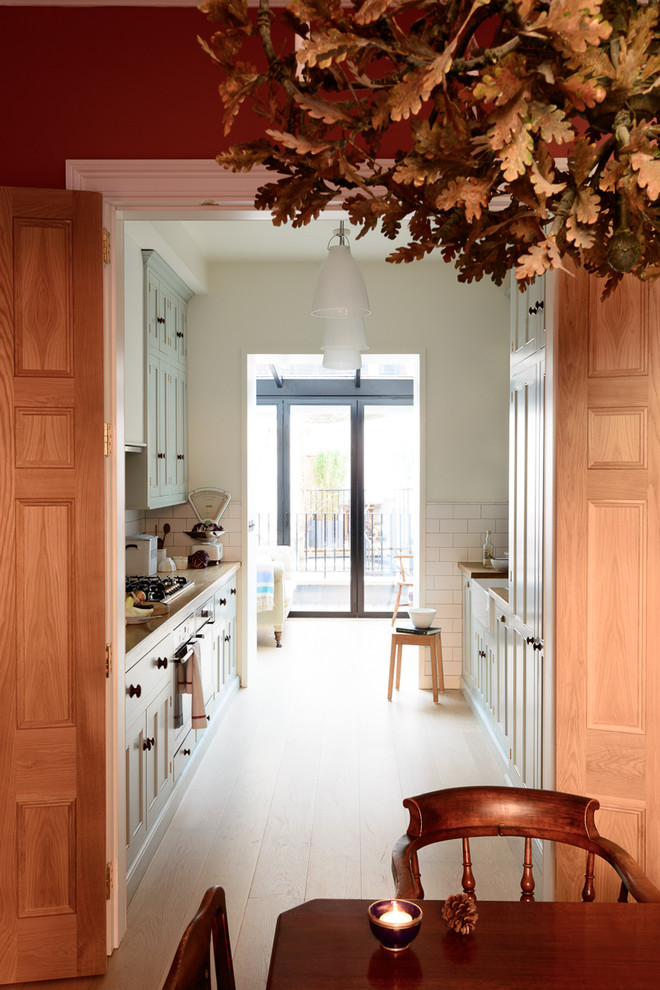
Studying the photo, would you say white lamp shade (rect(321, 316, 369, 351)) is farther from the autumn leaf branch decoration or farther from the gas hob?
the autumn leaf branch decoration

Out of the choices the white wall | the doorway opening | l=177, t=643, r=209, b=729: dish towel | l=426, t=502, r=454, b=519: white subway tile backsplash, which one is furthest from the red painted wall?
the doorway opening

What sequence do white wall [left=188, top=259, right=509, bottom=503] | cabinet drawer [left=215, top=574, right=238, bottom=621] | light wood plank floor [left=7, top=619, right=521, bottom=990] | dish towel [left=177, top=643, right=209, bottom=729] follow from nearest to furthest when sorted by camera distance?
light wood plank floor [left=7, top=619, right=521, bottom=990]
dish towel [left=177, top=643, right=209, bottom=729]
cabinet drawer [left=215, top=574, right=238, bottom=621]
white wall [left=188, top=259, right=509, bottom=503]

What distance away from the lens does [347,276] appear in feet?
12.6

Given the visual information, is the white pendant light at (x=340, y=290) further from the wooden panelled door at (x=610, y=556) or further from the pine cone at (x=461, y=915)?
the pine cone at (x=461, y=915)

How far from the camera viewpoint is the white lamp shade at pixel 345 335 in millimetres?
4461

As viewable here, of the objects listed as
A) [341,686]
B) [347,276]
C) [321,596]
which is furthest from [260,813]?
[321,596]

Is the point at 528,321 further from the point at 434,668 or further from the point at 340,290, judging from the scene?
the point at 434,668

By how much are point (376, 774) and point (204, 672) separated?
1130mm

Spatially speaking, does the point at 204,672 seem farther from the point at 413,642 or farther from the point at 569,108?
the point at 569,108

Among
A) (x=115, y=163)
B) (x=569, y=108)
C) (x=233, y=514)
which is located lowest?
(x=233, y=514)

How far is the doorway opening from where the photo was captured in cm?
901

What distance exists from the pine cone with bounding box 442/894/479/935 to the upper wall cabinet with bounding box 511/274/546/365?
1.95 m

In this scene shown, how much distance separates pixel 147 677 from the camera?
3.25m

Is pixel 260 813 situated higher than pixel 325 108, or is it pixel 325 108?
pixel 325 108
